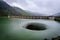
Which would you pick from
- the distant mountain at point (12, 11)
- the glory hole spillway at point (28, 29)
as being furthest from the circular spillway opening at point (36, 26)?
the distant mountain at point (12, 11)

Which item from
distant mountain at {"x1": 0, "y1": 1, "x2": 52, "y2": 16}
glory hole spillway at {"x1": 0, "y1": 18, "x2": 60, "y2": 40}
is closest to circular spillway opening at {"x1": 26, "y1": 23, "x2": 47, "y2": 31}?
glory hole spillway at {"x1": 0, "y1": 18, "x2": 60, "y2": 40}

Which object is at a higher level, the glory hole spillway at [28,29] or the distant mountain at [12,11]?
the distant mountain at [12,11]

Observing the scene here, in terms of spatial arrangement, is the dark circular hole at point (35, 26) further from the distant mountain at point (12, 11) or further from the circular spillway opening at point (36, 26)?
the distant mountain at point (12, 11)

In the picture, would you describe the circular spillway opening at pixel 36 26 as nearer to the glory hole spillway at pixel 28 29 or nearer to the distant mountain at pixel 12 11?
the glory hole spillway at pixel 28 29

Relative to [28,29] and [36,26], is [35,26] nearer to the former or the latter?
[36,26]

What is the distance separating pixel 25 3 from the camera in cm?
177

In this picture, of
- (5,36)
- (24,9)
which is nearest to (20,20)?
(24,9)

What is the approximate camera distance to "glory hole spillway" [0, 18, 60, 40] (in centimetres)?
170

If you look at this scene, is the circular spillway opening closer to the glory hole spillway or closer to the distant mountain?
the glory hole spillway

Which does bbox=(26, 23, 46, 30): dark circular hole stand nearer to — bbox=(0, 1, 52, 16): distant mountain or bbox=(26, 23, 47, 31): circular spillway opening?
bbox=(26, 23, 47, 31): circular spillway opening

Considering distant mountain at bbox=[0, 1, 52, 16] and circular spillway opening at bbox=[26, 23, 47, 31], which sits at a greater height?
distant mountain at bbox=[0, 1, 52, 16]

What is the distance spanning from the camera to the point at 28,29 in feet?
5.69

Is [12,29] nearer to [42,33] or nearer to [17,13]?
[17,13]

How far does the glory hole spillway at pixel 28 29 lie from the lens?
5.58 feet
